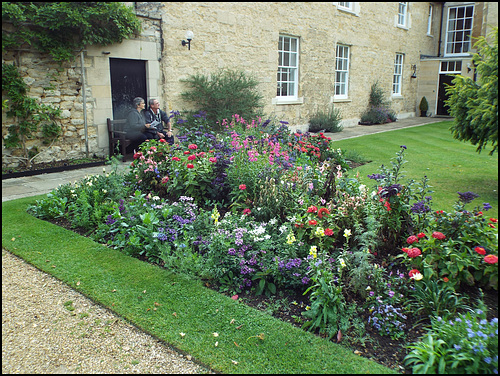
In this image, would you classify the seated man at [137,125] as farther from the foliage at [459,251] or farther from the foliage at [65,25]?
the foliage at [459,251]

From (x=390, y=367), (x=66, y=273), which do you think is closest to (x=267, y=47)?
(x=66, y=273)

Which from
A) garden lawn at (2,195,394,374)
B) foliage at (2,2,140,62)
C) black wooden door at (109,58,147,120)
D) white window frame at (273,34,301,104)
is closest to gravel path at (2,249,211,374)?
garden lawn at (2,195,394,374)

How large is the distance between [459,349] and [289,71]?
12.7 m

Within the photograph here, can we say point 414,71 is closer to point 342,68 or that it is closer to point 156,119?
point 342,68

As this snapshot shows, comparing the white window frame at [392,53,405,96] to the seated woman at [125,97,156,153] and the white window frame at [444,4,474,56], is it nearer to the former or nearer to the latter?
the white window frame at [444,4,474,56]

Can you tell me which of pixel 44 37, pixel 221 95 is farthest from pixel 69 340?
pixel 221 95

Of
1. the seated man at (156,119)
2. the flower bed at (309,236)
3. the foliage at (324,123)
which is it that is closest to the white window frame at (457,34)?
the foliage at (324,123)

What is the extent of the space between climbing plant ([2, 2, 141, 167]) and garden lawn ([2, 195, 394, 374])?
4.10m

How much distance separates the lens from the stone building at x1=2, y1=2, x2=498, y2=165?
8617 millimetres

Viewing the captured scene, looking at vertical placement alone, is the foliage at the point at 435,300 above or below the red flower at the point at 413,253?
below

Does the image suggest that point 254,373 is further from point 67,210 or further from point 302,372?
point 67,210

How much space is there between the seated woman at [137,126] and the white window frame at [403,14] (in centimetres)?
1533

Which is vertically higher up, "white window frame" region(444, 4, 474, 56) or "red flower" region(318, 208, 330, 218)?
"white window frame" region(444, 4, 474, 56)

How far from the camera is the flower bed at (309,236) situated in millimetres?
2850
